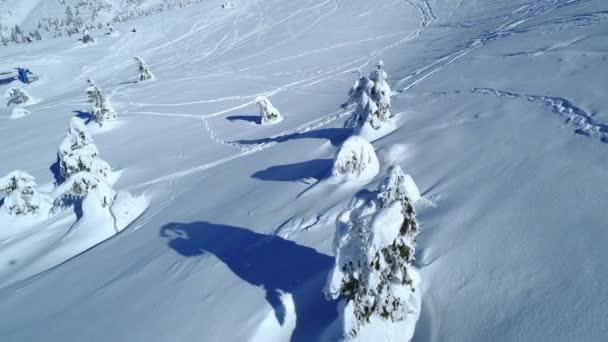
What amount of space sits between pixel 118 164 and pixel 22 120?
1660 centimetres

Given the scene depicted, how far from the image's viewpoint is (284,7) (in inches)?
2244

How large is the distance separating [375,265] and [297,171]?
6.88 m

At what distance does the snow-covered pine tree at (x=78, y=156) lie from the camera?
14.8 meters

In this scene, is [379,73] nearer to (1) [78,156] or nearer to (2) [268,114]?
(2) [268,114]

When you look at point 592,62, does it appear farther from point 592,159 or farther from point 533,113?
point 592,159

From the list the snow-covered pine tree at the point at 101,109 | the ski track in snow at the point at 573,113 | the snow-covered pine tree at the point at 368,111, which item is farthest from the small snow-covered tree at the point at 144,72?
the ski track in snow at the point at 573,113

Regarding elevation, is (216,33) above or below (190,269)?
above

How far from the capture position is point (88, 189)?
13.5m

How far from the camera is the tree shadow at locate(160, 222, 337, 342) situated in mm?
5574

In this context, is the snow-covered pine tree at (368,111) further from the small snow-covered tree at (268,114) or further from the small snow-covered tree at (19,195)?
the small snow-covered tree at (19,195)

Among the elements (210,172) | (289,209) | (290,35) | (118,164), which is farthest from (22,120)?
(289,209)

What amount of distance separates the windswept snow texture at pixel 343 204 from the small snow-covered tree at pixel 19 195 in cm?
59

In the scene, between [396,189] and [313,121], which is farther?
[313,121]

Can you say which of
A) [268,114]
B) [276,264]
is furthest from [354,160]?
[268,114]
